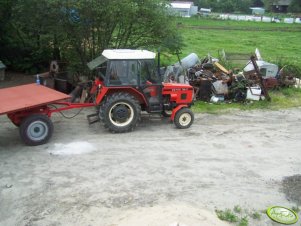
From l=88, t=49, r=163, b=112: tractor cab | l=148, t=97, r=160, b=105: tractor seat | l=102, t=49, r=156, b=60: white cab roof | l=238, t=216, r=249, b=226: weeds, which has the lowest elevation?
l=238, t=216, r=249, b=226: weeds

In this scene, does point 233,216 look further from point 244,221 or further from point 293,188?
point 293,188

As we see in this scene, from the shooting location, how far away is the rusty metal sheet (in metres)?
8.09

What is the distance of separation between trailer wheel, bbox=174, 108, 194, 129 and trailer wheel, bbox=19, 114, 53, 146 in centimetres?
326

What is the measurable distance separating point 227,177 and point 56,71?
7.98m

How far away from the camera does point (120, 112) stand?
9406 mm

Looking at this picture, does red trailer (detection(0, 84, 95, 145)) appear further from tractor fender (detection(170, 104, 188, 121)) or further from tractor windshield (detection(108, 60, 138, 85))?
tractor fender (detection(170, 104, 188, 121))

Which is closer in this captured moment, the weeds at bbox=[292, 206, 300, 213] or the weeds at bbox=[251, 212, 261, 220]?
the weeds at bbox=[251, 212, 261, 220]

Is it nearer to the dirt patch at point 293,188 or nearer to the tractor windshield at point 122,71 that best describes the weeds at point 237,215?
the dirt patch at point 293,188

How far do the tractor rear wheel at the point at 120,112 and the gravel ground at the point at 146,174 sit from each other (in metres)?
0.26

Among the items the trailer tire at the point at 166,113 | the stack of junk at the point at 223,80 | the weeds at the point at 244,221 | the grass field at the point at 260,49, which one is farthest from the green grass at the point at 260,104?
the weeds at the point at 244,221

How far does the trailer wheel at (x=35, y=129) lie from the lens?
8.35 m

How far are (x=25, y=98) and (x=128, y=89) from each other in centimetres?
248

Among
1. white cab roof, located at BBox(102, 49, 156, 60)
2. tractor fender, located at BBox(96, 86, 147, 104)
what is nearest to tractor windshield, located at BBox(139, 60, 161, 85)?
white cab roof, located at BBox(102, 49, 156, 60)

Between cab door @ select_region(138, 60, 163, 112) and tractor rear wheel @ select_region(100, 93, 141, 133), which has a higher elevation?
cab door @ select_region(138, 60, 163, 112)
